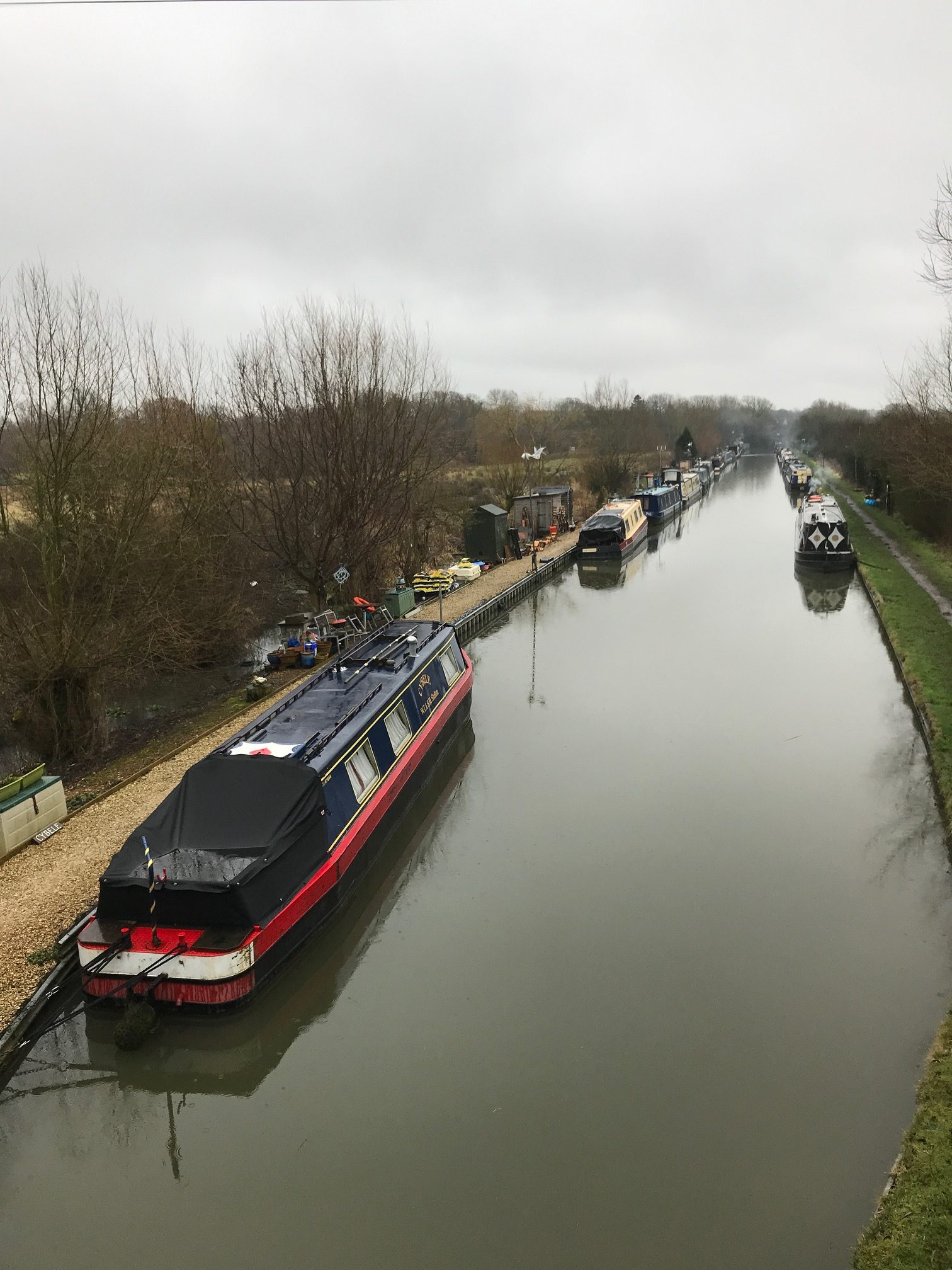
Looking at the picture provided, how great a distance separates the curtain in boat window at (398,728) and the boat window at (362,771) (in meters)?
0.64

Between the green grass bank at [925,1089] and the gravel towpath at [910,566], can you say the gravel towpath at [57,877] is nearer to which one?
the green grass bank at [925,1089]

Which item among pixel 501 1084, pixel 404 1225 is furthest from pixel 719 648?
pixel 404 1225

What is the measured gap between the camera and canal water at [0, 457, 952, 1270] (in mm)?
5137

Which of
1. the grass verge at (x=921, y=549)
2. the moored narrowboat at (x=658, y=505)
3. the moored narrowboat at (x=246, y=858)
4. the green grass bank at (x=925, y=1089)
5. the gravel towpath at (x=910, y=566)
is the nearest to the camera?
the green grass bank at (x=925, y=1089)

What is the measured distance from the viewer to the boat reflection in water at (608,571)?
2702 cm

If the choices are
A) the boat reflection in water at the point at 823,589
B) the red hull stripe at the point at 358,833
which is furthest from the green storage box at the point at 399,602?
the boat reflection in water at the point at 823,589

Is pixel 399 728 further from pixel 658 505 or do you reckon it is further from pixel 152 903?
pixel 658 505

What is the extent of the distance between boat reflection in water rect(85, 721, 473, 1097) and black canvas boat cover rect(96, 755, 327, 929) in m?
0.88

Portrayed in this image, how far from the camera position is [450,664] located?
43.5 feet

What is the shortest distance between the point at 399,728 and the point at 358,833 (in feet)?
6.78

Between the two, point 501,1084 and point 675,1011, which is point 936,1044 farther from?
point 501,1084

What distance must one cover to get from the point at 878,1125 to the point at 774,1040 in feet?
3.20

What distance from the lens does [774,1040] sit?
6.55 meters

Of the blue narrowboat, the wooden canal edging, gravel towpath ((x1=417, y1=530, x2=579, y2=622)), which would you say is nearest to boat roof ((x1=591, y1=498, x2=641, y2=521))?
gravel towpath ((x1=417, y1=530, x2=579, y2=622))
